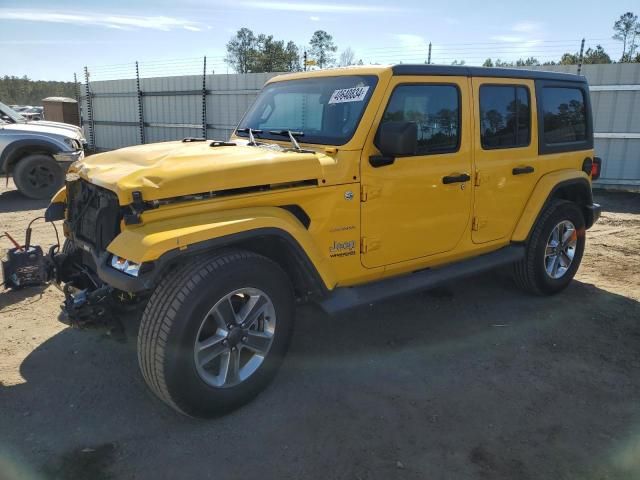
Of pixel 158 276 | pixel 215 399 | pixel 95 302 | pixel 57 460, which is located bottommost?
pixel 57 460

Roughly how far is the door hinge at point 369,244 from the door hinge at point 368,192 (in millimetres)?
283

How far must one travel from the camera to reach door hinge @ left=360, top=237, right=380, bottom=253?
3.58m

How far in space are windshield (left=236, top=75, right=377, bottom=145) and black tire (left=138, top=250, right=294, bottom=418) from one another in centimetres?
115

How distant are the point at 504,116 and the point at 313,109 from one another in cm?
171

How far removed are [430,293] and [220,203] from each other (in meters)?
2.87

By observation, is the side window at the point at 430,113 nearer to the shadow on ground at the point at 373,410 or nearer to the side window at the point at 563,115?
the side window at the point at 563,115

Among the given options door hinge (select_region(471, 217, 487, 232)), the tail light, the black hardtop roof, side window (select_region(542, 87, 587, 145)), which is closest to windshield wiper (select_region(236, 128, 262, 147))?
the black hardtop roof

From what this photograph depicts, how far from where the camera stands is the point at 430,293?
5176 mm

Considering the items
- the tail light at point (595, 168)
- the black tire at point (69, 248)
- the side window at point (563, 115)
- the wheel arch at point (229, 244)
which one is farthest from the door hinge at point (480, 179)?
the black tire at point (69, 248)

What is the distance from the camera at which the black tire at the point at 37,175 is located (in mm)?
9375

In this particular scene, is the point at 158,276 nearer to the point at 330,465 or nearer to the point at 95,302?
the point at 95,302

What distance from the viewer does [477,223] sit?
4.29 m

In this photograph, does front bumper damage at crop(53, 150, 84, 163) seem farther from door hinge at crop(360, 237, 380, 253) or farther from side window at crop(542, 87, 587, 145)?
side window at crop(542, 87, 587, 145)

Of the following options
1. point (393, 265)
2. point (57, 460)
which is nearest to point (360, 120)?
point (393, 265)
